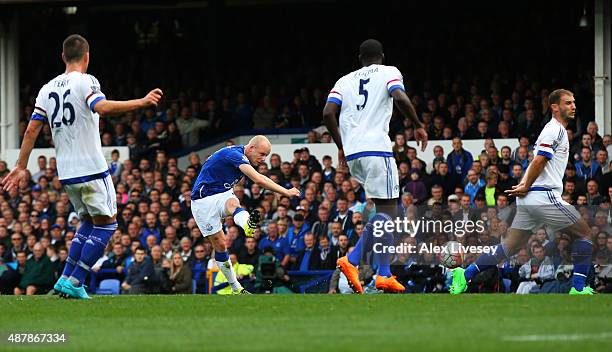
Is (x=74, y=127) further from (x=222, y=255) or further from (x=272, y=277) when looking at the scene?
(x=272, y=277)

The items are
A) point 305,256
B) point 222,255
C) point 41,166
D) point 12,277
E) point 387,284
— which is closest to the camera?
point 387,284

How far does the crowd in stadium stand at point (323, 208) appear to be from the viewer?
18.4 metres

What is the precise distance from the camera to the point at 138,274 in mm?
21672

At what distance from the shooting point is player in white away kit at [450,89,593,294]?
42.3ft

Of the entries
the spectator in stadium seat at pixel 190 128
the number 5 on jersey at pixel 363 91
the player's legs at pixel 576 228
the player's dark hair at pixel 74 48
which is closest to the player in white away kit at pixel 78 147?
the player's dark hair at pixel 74 48

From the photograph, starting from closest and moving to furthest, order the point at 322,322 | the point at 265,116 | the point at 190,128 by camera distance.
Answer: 1. the point at 322,322
2. the point at 265,116
3. the point at 190,128

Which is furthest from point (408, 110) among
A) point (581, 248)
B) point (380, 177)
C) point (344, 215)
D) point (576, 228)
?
point (344, 215)

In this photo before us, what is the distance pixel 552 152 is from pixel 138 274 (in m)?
10.6

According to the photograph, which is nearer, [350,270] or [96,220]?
[96,220]

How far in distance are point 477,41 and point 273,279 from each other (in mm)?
11505

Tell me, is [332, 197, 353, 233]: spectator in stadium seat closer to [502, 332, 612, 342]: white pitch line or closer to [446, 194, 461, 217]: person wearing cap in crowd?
[446, 194, 461, 217]: person wearing cap in crowd

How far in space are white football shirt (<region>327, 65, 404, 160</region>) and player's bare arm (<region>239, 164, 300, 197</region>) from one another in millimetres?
910

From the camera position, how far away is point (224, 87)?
31125mm

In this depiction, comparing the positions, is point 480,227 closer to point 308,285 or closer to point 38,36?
point 308,285
